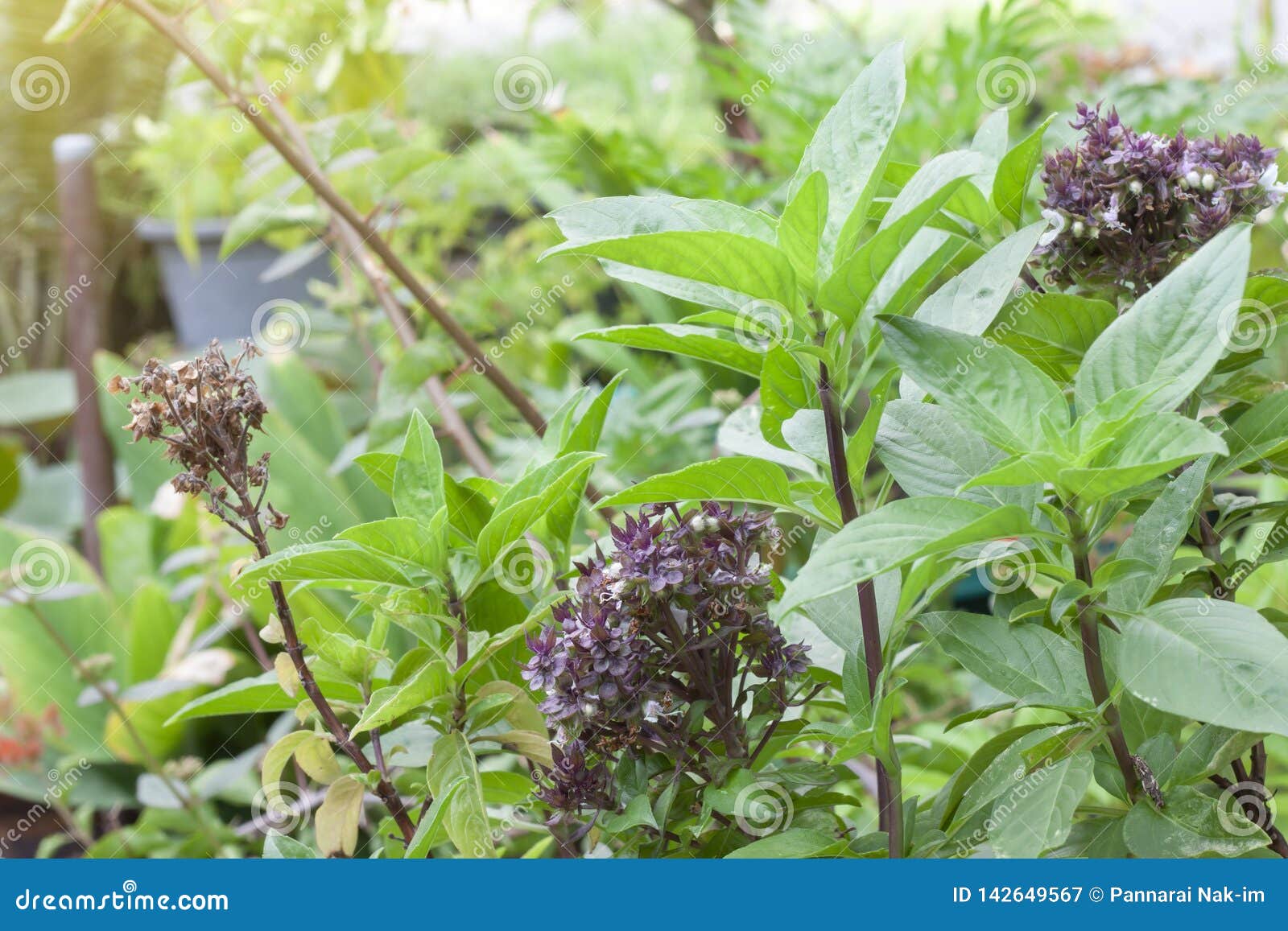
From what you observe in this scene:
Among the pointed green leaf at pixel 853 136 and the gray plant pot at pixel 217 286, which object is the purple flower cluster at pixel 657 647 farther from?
the gray plant pot at pixel 217 286

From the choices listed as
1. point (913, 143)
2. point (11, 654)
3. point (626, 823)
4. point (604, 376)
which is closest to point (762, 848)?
point (626, 823)

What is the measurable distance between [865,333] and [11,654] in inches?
50.8

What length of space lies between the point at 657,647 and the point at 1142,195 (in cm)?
27

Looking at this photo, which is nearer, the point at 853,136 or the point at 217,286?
the point at 853,136

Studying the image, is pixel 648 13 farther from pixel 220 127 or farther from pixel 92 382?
pixel 92 382

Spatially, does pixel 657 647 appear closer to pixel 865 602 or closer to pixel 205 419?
pixel 865 602

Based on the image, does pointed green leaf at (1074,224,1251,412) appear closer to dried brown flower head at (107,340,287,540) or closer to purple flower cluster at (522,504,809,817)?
purple flower cluster at (522,504,809,817)

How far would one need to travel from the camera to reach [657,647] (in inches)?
15.7

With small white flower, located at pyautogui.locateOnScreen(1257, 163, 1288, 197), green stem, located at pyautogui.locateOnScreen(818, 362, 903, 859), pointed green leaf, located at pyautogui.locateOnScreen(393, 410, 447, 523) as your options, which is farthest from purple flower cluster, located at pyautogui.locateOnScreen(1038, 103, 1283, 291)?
pointed green leaf, located at pyautogui.locateOnScreen(393, 410, 447, 523)

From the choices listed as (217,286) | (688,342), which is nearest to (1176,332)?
(688,342)

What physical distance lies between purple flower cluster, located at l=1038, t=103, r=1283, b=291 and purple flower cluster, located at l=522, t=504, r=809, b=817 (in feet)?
0.59

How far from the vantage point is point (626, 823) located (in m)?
0.38

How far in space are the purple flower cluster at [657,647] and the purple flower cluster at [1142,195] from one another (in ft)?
0.59

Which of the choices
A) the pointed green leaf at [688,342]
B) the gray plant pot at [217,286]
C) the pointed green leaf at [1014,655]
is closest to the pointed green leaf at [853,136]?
the pointed green leaf at [688,342]
